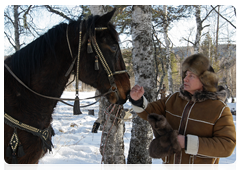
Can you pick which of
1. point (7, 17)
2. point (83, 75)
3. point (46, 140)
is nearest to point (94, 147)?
point (46, 140)

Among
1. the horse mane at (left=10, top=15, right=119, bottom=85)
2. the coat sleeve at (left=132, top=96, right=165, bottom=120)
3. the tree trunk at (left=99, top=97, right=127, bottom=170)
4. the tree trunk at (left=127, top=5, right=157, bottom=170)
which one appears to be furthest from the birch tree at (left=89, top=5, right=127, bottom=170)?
the horse mane at (left=10, top=15, right=119, bottom=85)

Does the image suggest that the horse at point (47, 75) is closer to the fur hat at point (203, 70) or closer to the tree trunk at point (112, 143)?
the fur hat at point (203, 70)

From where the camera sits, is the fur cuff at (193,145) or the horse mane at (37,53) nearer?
the fur cuff at (193,145)

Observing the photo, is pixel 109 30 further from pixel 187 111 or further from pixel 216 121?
pixel 216 121

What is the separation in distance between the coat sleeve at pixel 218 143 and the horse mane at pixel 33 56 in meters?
1.54

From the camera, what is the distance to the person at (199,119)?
51.6 inches

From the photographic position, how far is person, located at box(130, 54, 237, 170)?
1.31 metres

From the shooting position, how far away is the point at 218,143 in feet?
4.22

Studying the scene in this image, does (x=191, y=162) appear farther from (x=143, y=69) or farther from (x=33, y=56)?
(x=33, y=56)

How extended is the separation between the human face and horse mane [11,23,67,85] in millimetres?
1390

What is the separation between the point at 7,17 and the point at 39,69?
28.3ft

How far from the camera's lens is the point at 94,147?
4.31 meters

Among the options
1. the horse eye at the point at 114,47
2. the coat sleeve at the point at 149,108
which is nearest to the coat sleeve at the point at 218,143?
the coat sleeve at the point at 149,108

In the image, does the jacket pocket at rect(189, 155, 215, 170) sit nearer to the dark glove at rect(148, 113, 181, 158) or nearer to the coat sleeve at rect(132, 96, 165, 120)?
the dark glove at rect(148, 113, 181, 158)
